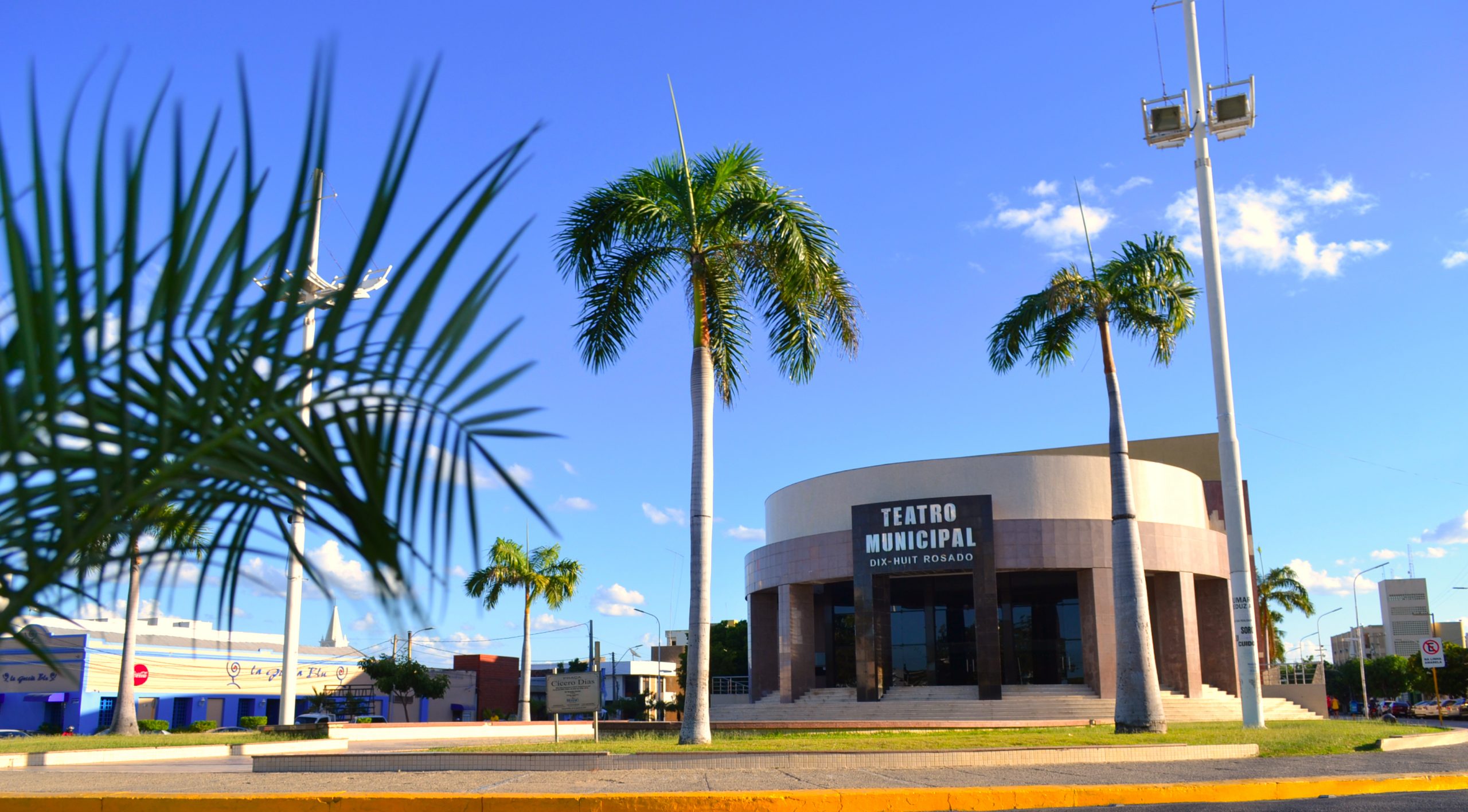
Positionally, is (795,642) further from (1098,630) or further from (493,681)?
(493,681)

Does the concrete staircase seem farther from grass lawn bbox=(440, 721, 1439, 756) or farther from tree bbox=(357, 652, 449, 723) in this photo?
tree bbox=(357, 652, 449, 723)

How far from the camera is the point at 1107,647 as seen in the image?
34.6m

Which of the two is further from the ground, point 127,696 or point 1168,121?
point 1168,121

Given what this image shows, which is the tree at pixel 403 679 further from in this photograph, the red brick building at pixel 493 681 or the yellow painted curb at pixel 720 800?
the yellow painted curb at pixel 720 800

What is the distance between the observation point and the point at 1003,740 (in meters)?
19.7

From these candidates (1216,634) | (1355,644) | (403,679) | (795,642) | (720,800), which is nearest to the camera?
(720,800)

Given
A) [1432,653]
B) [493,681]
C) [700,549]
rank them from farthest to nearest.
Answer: [493,681]
[1432,653]
[700,549]

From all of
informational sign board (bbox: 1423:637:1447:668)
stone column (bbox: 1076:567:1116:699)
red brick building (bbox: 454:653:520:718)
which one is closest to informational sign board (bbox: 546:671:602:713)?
stone column (bbox: 1076:567:1116:699)

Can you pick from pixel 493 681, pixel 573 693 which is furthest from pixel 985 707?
pixel 493 681

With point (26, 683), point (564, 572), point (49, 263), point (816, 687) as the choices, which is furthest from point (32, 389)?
point (26, 683)

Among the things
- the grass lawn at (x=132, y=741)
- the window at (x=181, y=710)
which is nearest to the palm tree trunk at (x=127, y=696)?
the grass lawn at (x=132, y=741)

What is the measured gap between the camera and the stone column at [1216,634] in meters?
39.0

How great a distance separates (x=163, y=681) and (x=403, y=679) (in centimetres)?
1190

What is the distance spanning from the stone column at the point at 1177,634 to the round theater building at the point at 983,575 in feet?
0.19
